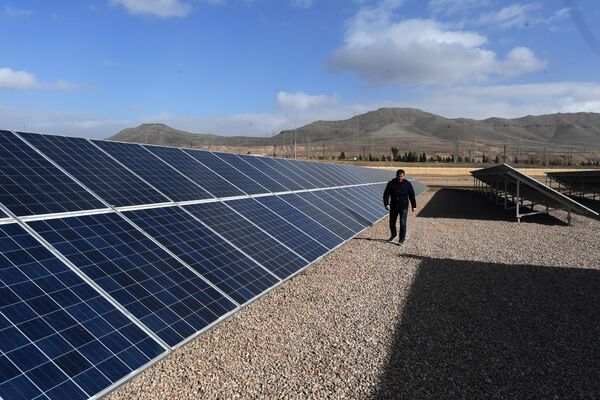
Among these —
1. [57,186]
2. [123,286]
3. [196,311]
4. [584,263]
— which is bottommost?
[584,263]

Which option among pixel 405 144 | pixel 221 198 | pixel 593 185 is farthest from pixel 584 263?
pixel 405 144

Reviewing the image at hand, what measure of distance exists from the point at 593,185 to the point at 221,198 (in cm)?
3544

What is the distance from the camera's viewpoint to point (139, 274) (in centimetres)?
580

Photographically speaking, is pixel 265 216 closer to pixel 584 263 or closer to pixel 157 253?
pixel 157 253

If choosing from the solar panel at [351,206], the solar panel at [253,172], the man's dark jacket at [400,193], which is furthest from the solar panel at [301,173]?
the man's dark jacket at [400,193]

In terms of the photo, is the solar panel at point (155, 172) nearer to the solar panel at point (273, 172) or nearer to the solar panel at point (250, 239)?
the solar panel at point (250, 239)

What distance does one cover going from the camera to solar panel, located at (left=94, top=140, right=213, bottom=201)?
939cm

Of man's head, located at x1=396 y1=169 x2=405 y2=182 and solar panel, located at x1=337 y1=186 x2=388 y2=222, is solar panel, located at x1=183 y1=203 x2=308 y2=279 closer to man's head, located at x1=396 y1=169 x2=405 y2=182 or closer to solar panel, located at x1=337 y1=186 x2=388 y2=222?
man's head, located at x1=396 y1=169 x2=405 y2=182

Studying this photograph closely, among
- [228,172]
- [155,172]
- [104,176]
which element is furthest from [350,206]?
[104,176]

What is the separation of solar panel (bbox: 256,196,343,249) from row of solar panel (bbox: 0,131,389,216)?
61 cm

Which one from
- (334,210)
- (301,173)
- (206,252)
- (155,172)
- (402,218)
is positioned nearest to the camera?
(206,252)

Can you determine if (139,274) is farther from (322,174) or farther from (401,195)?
(322,174)

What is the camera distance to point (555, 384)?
6.31 metres

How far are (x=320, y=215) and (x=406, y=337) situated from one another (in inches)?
242
